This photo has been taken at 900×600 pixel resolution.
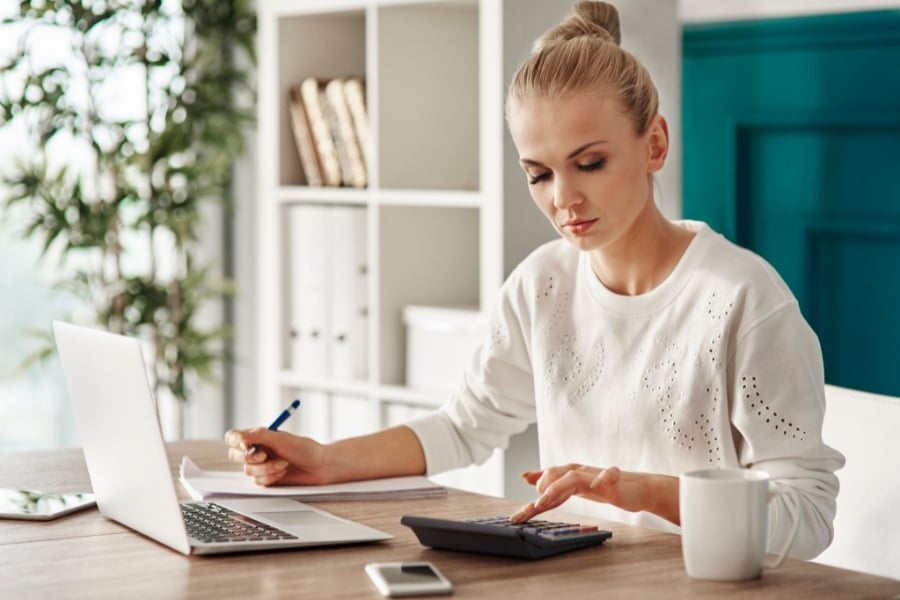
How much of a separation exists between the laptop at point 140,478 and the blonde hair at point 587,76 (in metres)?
0.62

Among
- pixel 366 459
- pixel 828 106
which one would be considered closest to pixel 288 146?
pixel 828 106

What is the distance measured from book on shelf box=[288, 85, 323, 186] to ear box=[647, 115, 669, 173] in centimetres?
163

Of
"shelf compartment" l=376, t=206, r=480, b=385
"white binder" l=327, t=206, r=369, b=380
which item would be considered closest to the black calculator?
"shelf compartment" l=376, t=206, r=480, b=385

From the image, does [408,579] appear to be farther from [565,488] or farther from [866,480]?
[866,480]

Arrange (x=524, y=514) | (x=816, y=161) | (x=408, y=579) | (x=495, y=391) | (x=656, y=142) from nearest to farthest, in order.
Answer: (x=408, y=579) < (x=524, y=514) < (x=656, y=142) < (x=495, y=391) < (x=816, y=161)

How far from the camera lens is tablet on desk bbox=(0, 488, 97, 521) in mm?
1610

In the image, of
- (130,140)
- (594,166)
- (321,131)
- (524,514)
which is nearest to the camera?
(524,514)

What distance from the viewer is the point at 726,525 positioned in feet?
4.21

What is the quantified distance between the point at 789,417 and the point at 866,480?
305mm

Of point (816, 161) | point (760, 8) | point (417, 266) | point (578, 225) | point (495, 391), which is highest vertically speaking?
point (760, 8)

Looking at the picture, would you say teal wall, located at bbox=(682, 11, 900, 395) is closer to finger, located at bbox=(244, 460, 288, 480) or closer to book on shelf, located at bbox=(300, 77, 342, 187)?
book on shelf, located at bbox=(300, 77, 342, 187)

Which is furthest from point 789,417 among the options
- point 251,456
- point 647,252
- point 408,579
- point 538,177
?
point 251,456

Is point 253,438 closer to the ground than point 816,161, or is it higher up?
closer to the ground

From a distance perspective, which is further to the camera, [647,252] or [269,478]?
[647,252]
